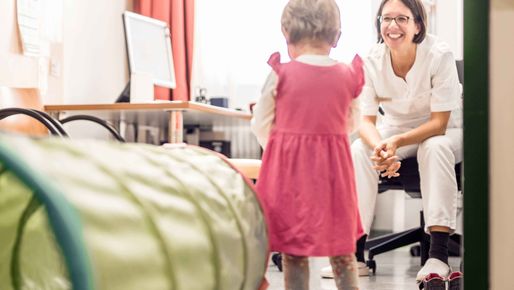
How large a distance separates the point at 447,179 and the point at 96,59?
225 centimetres

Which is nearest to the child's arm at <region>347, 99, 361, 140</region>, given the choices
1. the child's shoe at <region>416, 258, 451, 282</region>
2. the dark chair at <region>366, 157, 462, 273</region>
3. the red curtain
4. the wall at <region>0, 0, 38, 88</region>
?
the dark chair at <region>366, 157, 462, 273</region>

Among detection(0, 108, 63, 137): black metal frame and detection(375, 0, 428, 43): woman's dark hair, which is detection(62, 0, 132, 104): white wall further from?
detection(375, 0, 428, 43): woman's dark hair

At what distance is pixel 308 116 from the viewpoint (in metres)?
1.44

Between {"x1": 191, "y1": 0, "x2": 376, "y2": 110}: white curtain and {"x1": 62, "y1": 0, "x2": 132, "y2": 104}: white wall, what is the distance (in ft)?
1.56

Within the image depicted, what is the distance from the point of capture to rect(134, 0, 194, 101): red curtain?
13.0ft

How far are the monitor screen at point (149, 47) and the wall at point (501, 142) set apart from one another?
6.95 ft

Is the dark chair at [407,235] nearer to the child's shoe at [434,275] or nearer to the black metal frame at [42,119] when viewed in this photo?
the child's shoe at [434,275]

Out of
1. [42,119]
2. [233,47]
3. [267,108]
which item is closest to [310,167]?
[267,108]

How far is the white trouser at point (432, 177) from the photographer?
2.00 m

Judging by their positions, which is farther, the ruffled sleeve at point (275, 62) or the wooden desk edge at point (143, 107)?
the wooden desk edge at point (143, 107)

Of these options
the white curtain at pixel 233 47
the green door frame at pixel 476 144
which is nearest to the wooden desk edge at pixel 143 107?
the white curtain at pixel 233 47

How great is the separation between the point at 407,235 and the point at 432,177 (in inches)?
47.5

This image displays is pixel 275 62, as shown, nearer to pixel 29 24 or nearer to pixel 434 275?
pixel 434 275

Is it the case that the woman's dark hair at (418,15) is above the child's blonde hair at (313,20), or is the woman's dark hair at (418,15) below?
above
